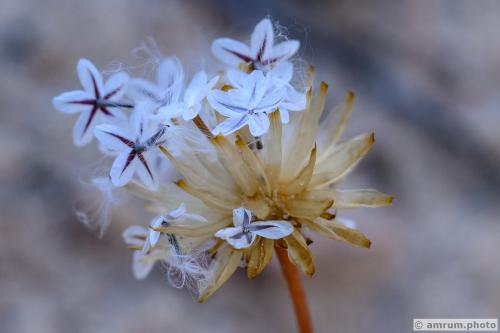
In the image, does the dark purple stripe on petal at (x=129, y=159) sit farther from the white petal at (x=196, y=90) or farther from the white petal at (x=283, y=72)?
the white petal at (x=283, y=72)

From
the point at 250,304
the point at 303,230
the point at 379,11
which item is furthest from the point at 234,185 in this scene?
the point at 379,11

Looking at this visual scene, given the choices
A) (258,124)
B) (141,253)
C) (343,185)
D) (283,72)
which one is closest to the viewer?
(258,124)

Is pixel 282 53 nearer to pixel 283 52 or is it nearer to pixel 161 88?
pixel 283 52

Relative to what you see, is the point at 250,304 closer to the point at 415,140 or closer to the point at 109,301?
the point at 109,301

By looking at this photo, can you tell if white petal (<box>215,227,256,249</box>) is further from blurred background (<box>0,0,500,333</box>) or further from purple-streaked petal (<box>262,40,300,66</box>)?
blurred background (<box>0,0,500,333</box>)

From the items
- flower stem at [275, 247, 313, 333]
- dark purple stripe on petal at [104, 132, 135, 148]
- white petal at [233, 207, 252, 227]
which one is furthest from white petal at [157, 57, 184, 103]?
flower stem at [275, 247, 313, 333]

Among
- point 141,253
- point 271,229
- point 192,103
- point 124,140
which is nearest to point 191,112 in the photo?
point 192,103

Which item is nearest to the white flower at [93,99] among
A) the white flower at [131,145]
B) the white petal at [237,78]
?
the white flower at [131,145]

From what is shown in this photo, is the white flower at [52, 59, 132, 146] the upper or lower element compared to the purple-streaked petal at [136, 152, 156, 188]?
upper
